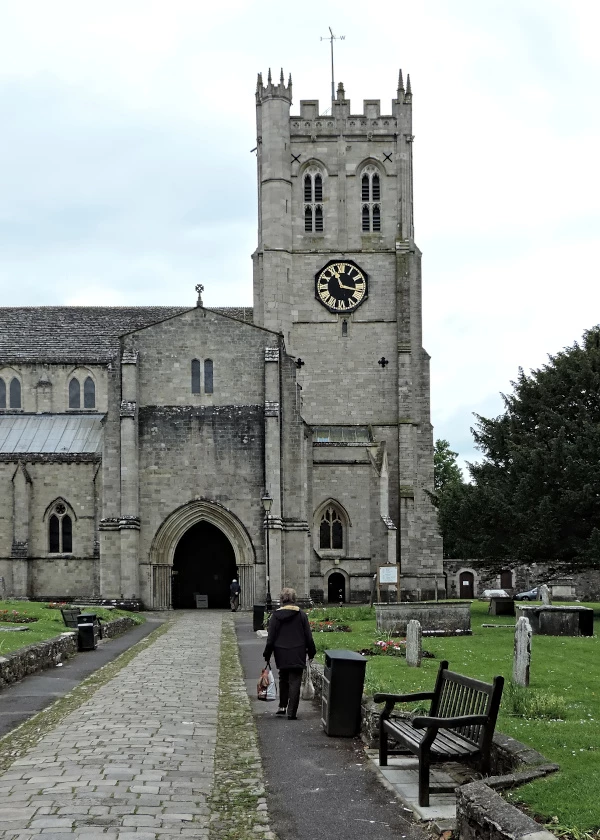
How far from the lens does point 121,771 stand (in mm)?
10227

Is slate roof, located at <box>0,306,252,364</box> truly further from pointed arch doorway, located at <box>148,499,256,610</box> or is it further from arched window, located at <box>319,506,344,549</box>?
pointed arch doorway, located at <box>148,499,256,610</box>

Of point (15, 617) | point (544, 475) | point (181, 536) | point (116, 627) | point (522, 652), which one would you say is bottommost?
point (116, 627)

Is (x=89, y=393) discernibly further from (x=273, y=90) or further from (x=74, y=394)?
(x=273, y=90)

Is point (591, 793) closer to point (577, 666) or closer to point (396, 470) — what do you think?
point (577, 666)

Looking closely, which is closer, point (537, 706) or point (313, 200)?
point (537, 706)

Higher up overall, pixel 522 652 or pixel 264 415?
pixel 264 415

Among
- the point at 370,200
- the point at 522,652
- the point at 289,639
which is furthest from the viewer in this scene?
the point at 370,200

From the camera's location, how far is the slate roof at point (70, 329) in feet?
196

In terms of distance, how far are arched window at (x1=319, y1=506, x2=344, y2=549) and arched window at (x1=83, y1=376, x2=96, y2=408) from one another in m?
14.9

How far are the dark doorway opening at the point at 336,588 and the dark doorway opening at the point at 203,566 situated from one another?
15.8 feet

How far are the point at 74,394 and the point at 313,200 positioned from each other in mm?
16917

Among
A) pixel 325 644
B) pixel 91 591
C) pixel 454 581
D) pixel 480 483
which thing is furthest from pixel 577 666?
pixel 454 581

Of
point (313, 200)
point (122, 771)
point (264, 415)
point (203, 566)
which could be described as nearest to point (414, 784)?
point (122, 771)

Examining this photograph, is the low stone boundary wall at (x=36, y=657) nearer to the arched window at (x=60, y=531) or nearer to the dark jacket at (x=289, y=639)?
the dark jacket at (x=289, y=639)
